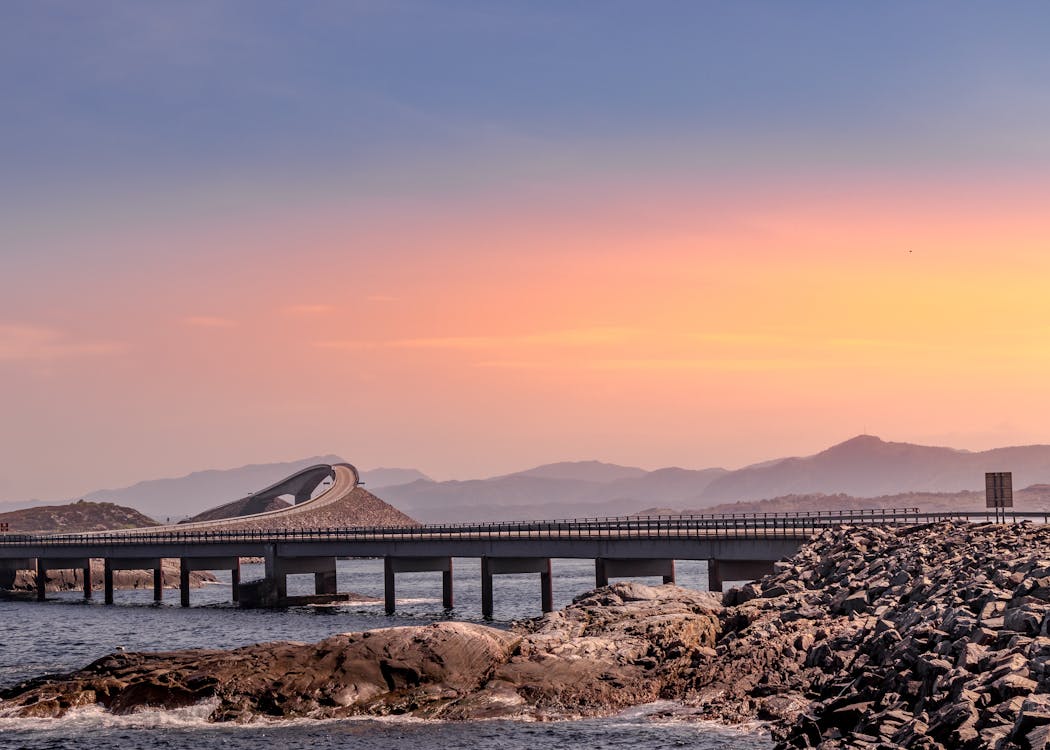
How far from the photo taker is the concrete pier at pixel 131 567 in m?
121

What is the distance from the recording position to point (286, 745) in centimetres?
4347

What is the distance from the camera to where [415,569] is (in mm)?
105812

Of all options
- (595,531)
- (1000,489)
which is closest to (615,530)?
(595,531)

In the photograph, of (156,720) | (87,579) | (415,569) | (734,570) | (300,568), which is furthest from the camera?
(87,579)

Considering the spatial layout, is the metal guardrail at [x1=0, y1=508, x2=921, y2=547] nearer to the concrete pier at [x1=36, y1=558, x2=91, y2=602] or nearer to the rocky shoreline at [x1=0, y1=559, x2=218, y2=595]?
the concrete pier at [x1=36, y1=558, x2=91, y2=602]

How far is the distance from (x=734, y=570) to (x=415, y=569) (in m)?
31.9

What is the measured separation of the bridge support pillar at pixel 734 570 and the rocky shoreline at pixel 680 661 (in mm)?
21861

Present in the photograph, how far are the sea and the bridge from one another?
3459 mm

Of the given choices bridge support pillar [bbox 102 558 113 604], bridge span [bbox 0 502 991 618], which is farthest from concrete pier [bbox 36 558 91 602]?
bridge support pillar [bbox 102 558 113 604]

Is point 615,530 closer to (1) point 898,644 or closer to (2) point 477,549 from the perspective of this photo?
(2) point 477,549

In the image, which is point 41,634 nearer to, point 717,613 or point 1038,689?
point 717,613

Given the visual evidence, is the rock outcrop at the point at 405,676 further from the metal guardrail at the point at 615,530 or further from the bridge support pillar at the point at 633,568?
A: the bridge support pillar at the point at 633,568

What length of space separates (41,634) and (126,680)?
136ft

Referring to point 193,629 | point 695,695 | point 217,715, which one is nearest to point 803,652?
point 695,695
